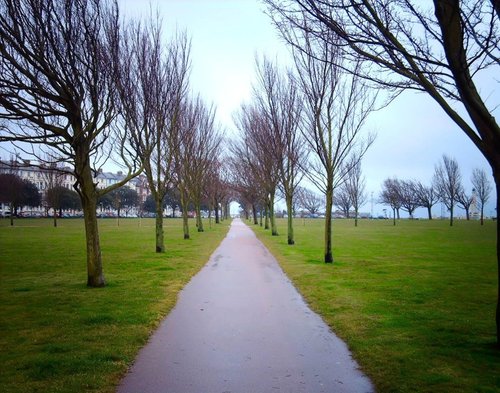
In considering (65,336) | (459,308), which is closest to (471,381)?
(459,308)

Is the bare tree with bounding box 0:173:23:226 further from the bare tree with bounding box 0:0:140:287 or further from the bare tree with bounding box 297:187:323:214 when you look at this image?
the bare tree with bounding box 297:187:323:214

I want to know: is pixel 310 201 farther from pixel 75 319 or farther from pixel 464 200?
pixel 75 319

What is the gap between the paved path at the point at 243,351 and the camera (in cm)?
474

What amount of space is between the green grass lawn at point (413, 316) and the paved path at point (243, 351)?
449mm

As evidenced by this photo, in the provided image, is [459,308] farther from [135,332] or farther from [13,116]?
[13,116]

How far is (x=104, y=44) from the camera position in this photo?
11930 mm

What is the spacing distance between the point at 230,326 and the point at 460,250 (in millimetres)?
18321

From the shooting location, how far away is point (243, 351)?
5863 mm

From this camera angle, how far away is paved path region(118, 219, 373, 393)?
187 inches

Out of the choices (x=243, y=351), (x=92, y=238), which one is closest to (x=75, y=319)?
(x=243, y=351)

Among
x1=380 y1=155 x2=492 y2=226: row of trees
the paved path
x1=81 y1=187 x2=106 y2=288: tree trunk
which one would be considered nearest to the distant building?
x1=81 y1=187 x2=106 y2=288: tree trunk

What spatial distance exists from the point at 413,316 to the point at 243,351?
12.8ft

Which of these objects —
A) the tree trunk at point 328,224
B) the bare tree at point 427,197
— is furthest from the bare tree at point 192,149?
the bare tree at point 427,197

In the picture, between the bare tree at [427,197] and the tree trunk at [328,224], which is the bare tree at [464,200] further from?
the tree trunk at [328,224]
